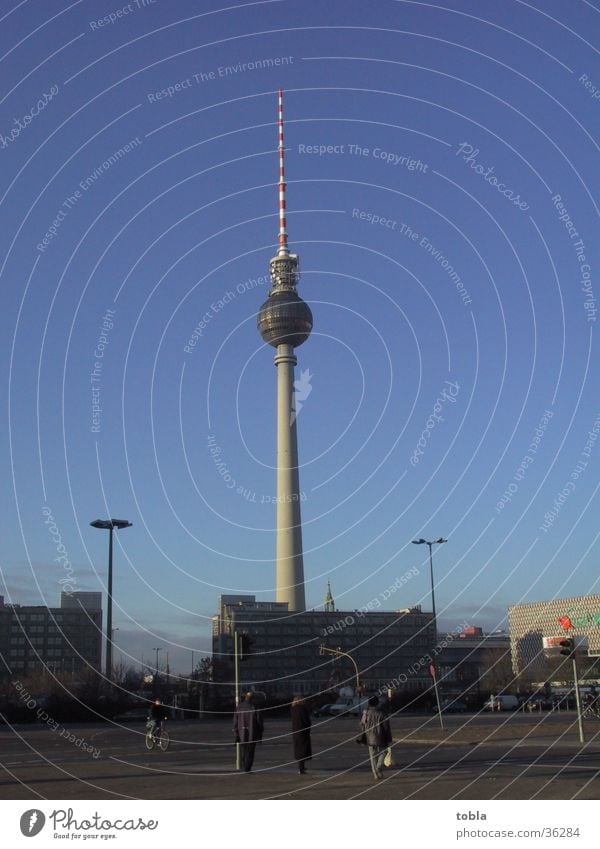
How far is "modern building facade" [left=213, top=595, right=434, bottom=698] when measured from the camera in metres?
114

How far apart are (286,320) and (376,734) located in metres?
124

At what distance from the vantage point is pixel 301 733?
17.9 metres

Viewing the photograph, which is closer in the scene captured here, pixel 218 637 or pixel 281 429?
pixel 218 637

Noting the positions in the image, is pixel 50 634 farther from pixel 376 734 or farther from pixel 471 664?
pixel 376 734

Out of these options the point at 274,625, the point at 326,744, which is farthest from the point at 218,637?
the point at 326,744

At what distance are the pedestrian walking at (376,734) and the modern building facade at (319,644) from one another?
3750 inches

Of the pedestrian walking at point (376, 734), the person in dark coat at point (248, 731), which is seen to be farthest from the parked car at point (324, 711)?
the pedestrian walking at point (376, 734)

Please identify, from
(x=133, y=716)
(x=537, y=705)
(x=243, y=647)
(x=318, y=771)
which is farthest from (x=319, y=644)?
(x=318, y=771)

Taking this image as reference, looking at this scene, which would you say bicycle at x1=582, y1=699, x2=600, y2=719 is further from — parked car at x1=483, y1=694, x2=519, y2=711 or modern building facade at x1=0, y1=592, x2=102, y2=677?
modern building facade at x1=0, y1=592, x2=102, y2=677

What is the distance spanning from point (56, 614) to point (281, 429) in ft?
168

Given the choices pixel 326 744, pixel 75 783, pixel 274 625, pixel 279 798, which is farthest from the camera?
pixel 274 625
